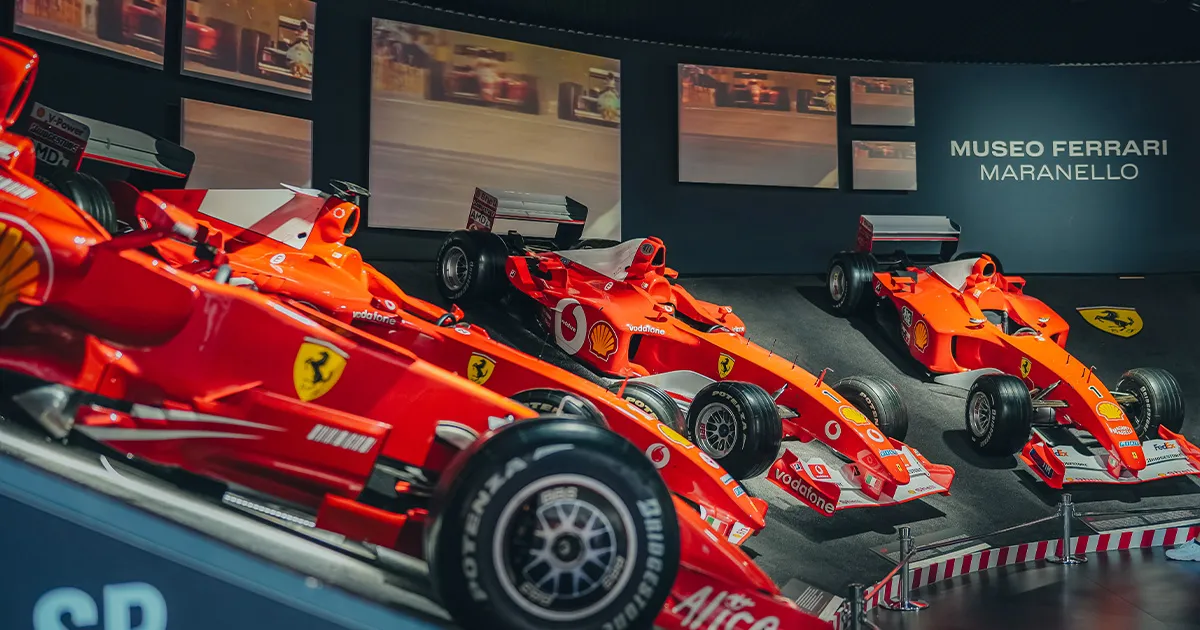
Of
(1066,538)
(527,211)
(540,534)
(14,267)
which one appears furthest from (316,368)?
(1066,538)

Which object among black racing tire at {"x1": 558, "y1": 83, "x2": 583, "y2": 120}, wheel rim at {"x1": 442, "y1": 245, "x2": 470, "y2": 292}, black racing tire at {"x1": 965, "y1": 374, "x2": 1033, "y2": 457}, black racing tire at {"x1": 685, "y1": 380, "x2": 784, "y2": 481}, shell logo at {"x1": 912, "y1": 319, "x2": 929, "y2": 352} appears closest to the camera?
black racing tire at {"x1": 685, "y1": 380, "x2": 784, "y2": 481}

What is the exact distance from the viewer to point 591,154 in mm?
9641

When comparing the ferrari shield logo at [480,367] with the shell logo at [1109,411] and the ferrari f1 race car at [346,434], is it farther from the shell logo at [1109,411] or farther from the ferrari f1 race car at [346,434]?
the shell logo at [1109,411]

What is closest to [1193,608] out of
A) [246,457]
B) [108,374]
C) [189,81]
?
[246,457]

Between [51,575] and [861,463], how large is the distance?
15.0 ft

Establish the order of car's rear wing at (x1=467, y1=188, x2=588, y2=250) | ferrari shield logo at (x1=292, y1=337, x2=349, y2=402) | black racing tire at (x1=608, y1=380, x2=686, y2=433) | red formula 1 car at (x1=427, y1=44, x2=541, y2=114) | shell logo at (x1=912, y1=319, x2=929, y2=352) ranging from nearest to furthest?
ferrari shield logo at (x1=292, y1=337, x2=349, y2=402) → black racing tire at (x1=608, y1=380, x2=686, y2=433) → car's rear wing at (x1=467, y1=188, x2=588, y2=250) → shell logo at (x1=912, y1=319, x2=929, y2=352) → red formula 1 car at (x1=427, y1=44, x2=541, y2=114)

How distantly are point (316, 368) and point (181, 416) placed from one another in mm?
348

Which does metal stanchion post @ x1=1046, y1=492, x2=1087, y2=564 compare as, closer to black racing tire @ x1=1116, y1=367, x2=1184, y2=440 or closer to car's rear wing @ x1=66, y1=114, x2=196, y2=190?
black racing tire @ x1=1116, y1=367, x2=1184, y2=440

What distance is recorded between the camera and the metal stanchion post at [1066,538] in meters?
6.02

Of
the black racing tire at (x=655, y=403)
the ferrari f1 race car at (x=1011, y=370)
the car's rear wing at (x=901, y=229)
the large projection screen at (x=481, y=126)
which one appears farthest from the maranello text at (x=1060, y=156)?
the black racing tire at (x=655, y=403)

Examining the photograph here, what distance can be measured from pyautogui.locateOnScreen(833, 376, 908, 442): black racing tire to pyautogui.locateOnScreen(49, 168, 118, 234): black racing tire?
484cm

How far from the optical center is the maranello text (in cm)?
1116

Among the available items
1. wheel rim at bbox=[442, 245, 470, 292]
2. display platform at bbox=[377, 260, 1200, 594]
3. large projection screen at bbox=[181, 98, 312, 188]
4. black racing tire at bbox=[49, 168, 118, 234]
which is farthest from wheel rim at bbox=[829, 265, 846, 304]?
black racing tire at bbox=[49, 168, 118, 234]

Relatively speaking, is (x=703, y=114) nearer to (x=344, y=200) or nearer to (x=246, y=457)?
(x=344, y=200)
